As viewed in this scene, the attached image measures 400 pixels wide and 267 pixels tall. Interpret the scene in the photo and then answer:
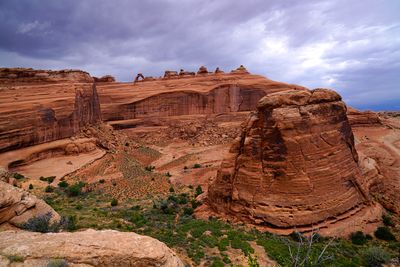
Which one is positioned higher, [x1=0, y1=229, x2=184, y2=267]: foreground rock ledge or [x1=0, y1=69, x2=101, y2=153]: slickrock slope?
[x1=0, y1=69, x2=101, y2=153]: slickrock slope

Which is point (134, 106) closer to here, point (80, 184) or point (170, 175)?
point (170, 175)

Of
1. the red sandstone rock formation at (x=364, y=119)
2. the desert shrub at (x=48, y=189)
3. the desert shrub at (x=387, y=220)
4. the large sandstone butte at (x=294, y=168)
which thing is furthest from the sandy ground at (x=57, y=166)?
the red sandstone rock formation at (x=364, y=119)

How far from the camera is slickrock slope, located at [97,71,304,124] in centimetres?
5231

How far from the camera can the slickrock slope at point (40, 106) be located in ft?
100

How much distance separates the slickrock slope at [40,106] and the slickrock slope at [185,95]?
39.3 feet

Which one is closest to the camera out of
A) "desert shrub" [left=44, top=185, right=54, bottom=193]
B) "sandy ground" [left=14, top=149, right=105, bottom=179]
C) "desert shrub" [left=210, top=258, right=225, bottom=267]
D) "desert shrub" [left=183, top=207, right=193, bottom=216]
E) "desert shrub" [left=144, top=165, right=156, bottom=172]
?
"desert shrub" [left=210, top=258, right=225, bottom=267]

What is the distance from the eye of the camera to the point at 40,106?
33031 mm

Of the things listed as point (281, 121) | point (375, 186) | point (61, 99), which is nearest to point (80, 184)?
point (61, 99)

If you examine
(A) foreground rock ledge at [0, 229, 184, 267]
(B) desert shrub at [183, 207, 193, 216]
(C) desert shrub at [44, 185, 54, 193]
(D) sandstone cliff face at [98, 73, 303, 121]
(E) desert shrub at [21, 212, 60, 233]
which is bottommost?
(B) desert shrub at [183, 207, 193, 216]

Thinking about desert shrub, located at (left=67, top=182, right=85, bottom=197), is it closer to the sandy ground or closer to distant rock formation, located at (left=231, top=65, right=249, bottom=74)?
the sandy ground

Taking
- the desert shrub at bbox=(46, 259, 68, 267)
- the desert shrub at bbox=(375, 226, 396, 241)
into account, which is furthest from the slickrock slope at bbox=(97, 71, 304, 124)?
the desert shrub at bbox=(46, 259, 68, 267)

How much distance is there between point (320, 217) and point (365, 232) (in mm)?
3530

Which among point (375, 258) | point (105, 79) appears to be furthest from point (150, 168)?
point (105, 79)

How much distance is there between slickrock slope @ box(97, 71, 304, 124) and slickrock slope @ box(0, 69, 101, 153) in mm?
11986
